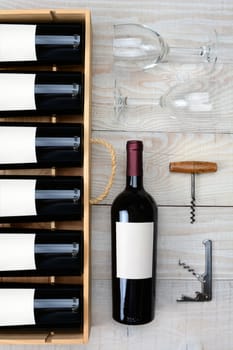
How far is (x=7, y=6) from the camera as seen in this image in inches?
47.0

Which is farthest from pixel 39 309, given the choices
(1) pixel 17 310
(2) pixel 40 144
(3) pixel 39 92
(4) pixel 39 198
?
(3) pixel 39 92

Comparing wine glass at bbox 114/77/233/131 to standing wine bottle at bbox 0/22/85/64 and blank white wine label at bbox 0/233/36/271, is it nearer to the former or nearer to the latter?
standing wine bottle at bbox 0/22/85/64

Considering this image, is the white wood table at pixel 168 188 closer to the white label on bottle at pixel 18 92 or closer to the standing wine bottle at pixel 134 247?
the standing wine bottle at pixel 134 247

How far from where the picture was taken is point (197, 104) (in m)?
1.15

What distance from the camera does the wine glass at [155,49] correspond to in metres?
1.12

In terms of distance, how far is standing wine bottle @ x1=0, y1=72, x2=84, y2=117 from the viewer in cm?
104

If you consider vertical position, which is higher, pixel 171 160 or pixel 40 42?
pixel 40 42

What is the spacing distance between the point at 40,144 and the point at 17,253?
22 cm

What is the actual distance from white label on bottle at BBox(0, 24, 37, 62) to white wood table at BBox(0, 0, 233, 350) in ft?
0.55

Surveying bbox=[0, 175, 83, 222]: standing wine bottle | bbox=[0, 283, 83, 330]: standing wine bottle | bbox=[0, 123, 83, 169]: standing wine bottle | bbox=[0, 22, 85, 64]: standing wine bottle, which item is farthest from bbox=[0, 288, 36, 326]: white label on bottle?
bbox=[0, 22, 85, 64]: standing wine bottle

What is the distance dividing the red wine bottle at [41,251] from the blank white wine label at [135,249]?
3.4 inches

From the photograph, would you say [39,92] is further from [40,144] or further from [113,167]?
[113,167]

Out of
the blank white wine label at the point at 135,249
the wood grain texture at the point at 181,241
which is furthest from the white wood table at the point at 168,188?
the blank white wine label at the point at 135,249

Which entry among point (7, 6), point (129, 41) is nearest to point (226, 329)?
point (129, 41)
